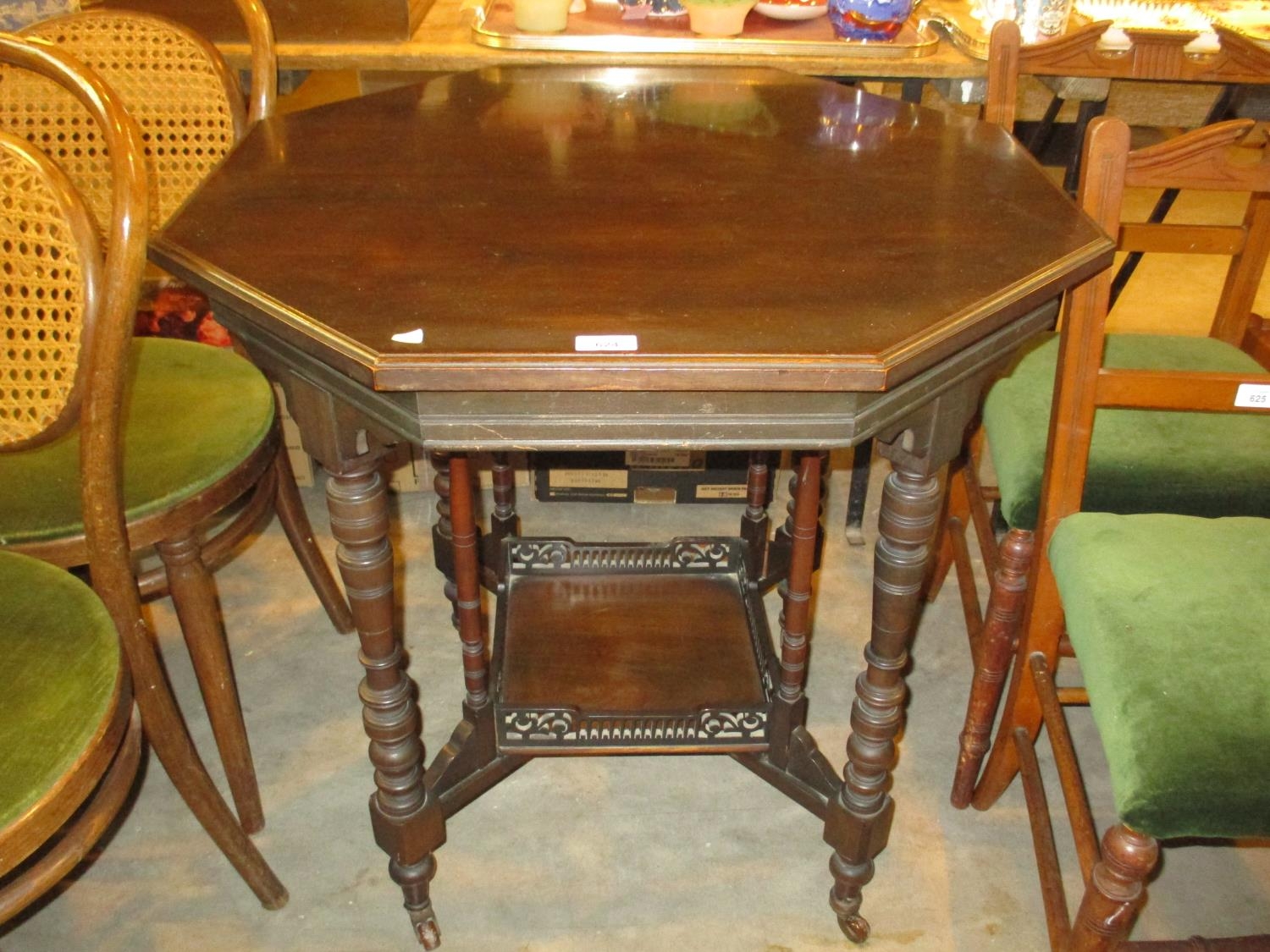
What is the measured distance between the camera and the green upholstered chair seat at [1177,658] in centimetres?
96

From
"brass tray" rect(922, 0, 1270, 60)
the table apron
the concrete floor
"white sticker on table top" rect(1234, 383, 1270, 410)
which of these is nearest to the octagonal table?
the table apron

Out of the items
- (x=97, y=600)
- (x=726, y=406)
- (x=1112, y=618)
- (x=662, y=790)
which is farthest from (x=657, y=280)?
(x=662, y=790)

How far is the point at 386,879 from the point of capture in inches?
58.5

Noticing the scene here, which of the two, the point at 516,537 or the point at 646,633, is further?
the point at 516,537

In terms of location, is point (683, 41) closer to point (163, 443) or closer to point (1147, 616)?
point (163, 443)

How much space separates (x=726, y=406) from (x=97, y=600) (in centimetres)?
71

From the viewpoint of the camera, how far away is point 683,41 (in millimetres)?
1761

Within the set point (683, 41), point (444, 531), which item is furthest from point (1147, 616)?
point (683, 41)

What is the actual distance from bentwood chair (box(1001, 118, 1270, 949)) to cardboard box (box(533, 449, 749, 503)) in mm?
915

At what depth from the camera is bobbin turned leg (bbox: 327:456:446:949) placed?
1.08 metres

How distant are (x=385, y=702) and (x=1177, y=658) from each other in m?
0.84

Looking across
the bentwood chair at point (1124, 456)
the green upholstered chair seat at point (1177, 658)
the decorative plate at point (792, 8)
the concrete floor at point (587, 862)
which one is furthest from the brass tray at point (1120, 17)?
the concrete floor at point (587, 862)

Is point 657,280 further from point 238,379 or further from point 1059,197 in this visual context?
point 238,379

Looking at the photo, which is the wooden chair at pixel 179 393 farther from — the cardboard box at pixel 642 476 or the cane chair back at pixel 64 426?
the cardboard box at pixel 642 476
